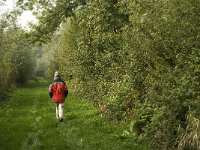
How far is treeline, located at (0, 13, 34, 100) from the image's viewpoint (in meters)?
34.4

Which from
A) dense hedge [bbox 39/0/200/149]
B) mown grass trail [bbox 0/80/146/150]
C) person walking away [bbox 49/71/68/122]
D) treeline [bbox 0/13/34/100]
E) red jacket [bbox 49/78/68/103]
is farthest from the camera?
treeline [bbox 0/13/34/100]

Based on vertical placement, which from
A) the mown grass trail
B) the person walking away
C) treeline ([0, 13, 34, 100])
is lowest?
the mown grass trail

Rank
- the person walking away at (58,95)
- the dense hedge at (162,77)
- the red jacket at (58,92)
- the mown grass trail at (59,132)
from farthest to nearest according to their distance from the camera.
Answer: the red jacket at (58,92) < the person walking away at (58,95) < the mown grass trail at (59,132) < the dense hedge at (162,77)

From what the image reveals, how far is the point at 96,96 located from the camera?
2655 cm

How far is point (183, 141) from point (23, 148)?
19.4 ft

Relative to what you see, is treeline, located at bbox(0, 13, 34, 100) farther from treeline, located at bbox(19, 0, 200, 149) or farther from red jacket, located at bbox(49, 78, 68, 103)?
treeline, located at bbox(19, 0, 200, 149)

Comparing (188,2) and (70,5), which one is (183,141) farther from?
(70,5)

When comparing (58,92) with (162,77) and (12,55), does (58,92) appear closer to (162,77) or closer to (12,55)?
(162,77)

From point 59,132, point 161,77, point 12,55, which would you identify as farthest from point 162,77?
point 12,55

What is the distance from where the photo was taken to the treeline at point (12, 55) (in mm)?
34388

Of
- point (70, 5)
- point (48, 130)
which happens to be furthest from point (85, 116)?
point (70, 5)

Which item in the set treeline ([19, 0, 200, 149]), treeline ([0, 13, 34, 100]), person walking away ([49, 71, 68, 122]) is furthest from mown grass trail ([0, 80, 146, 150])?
treeline ([0, 13, 34, 100])

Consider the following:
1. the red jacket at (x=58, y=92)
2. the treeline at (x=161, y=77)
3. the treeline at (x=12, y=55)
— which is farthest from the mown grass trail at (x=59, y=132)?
the treeline at (x=12, y=55)

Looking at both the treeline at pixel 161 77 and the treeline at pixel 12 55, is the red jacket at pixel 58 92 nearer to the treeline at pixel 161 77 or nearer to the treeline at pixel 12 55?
the treeline at pixel 161 77
